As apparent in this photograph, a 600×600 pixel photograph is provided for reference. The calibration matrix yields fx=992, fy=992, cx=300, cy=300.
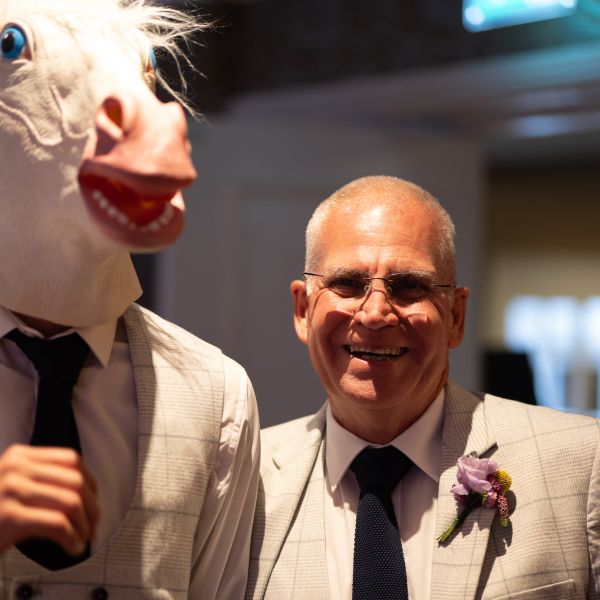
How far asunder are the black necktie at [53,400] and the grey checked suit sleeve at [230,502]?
0.20m

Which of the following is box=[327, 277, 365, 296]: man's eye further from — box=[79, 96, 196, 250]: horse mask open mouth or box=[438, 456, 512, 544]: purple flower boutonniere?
box=[79, 96, 196, 250]: horse mask open mouth

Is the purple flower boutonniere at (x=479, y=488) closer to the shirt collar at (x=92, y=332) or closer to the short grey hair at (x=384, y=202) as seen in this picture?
the short grey hair at (x=384, y=202)

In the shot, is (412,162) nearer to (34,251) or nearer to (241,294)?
(241,294)

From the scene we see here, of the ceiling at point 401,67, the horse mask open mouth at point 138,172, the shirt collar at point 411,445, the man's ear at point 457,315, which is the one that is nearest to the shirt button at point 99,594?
the horse mask open mouth at point 138,172

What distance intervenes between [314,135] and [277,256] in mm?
432

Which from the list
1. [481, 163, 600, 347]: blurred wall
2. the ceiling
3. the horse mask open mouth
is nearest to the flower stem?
the horse mask open mouth

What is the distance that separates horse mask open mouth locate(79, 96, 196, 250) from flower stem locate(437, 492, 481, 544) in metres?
0.72

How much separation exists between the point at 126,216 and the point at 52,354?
250 millimetres

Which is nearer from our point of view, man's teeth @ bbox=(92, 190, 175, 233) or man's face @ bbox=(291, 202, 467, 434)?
man's teeth @ bbox=(92, 190, 175, 233)

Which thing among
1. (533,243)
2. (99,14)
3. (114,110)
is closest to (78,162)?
(114,110)

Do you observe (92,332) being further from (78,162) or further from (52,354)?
(78,162)

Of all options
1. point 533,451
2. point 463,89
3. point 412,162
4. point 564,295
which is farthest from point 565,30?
point 564,295

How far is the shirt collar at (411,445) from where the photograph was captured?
1619 millimetres

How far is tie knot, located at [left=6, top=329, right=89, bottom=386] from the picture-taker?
1169mm
